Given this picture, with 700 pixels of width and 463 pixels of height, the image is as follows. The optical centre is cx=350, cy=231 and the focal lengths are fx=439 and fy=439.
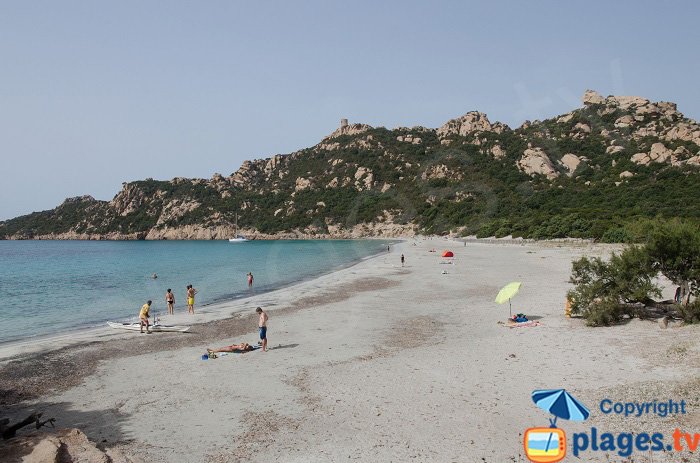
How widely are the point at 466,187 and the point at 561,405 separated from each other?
130m

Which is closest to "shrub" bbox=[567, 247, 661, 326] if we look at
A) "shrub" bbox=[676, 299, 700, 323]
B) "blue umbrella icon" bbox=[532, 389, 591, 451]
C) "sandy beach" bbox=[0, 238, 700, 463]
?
"sandy beach" bbox=[0, 238, 700, 463]

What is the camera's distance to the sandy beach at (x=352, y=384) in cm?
805

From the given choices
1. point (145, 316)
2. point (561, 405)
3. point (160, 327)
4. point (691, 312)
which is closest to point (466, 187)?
point (691, 312)

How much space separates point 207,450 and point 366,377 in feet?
15.8

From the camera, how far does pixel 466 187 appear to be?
131250mm

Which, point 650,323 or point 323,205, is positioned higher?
point 323,205

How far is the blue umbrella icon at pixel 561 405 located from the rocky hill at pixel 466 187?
2321 inches

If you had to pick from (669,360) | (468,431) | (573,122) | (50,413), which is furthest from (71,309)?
(573,122)

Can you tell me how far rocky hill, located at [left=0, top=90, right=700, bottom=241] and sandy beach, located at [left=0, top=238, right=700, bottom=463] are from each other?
2002 inches

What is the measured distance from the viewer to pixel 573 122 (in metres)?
140

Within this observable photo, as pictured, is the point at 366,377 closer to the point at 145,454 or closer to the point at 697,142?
the point at 145,454

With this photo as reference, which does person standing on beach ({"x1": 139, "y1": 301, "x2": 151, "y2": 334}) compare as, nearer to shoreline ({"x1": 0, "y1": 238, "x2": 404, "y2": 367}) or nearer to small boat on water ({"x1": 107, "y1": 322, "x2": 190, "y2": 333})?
small boat on water ({"x1": 107, "y1": 322, "x2": 190, "y2": 333})

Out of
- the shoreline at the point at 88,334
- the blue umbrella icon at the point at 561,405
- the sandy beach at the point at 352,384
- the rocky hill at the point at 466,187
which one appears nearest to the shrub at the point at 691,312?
the sandy beach at the point at 352,384

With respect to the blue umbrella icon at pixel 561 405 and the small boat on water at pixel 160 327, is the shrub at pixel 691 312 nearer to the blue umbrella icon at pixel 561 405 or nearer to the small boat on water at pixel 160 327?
the blue umbrella icon at pixel 561 405
